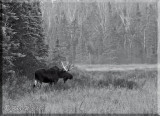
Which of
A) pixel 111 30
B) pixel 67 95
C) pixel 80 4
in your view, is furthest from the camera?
pixel 80 4

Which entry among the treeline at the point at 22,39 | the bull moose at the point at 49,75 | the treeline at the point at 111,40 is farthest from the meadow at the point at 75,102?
the treeline at the point at 111,40

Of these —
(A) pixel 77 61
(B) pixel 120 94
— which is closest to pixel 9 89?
(B) pixel 120 94

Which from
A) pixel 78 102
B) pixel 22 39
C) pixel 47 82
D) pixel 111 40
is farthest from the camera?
pixel 111 40

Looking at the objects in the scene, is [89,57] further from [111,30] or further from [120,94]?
[120,94]

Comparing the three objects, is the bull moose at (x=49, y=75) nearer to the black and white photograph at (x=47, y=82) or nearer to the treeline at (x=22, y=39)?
the black and white photograph at (x=47, y=82)

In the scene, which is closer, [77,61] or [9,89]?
[9,89]

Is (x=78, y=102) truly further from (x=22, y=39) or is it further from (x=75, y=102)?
(x=22, y=39)

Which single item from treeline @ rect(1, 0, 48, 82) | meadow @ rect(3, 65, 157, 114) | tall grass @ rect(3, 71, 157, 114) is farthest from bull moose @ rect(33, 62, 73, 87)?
treeline @ rect(1, 0, 48, 82)

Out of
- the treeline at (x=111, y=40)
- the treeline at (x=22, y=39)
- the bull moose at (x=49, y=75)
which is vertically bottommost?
the treeline at (x=111, y=40)

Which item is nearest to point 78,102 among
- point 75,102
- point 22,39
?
point 75,102

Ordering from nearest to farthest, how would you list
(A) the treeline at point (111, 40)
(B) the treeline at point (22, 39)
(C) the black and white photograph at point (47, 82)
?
(C) the black and white photograph at point (47, 82), (B) the treeline at point (22, 39), (A) the treeline at point (111, 40)

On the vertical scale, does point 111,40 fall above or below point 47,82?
below

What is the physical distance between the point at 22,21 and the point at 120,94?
706 centimetres

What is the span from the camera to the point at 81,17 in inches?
3472
